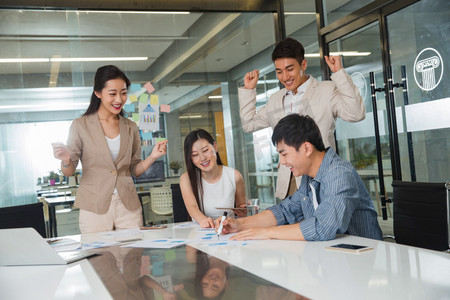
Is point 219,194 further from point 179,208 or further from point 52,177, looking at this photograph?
point 52,177

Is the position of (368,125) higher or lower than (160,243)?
higher

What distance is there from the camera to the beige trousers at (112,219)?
8.96ft

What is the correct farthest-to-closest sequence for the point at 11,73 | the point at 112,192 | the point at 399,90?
1. the point at 11,73
2. the point at 399,90
3. the point at 112,192

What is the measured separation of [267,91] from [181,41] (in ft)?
3.47

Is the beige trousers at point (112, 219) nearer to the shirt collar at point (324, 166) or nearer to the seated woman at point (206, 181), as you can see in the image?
the seated woman at point (206, 181)

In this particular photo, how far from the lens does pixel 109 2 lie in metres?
4.79

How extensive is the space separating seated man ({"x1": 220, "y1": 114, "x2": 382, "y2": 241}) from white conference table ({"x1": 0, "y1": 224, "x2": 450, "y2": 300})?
0.07 m

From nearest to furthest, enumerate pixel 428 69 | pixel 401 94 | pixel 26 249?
pixel 26 249
pixel 428 69
pixel 401 94

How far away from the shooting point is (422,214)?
2137 mm

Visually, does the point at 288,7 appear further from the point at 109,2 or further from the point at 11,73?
the point at 11,73

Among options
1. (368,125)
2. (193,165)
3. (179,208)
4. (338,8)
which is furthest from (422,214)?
(338,8)

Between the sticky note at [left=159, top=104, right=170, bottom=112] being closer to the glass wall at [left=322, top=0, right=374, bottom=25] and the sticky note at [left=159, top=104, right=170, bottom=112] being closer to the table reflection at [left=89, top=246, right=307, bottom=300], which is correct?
the glass wall at [left=322, top=0, right=374, bottom=25]

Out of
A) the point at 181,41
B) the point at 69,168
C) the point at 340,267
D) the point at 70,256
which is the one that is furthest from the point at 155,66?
the point at 340,267

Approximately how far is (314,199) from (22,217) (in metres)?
1.73
